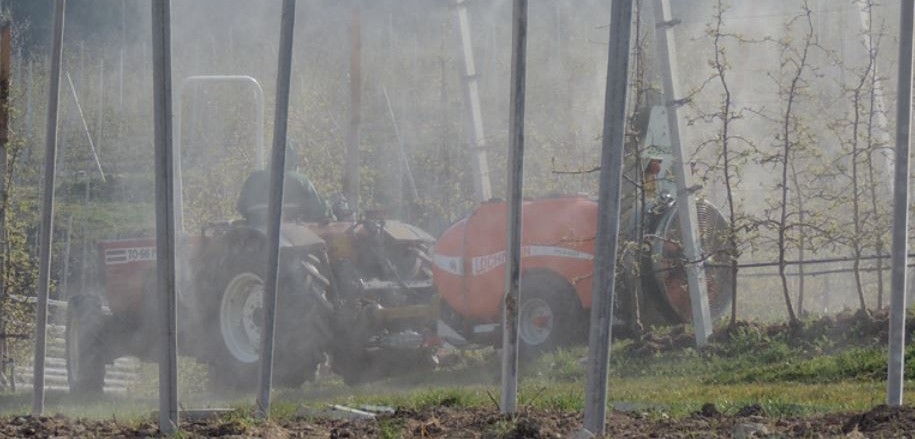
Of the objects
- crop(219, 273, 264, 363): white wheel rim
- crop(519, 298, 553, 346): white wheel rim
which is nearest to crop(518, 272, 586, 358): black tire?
crop(519, 298, 553, 346): white wheel rim

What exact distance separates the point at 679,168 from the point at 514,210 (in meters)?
6.67

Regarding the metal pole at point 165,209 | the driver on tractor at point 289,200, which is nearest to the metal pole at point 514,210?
the metal pole at point 165,209

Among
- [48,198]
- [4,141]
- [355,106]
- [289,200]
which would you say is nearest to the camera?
[48,198]

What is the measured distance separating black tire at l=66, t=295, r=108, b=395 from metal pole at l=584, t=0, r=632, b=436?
10.7 metres

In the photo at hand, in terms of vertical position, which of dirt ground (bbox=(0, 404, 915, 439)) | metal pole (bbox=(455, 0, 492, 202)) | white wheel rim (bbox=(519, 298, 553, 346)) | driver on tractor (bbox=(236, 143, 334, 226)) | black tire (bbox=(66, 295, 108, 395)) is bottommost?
black tire (bbox=(66, 295, 108, 395))

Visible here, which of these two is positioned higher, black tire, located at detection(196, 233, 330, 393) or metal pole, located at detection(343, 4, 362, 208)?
metal pole, located at detection(343, 4, 362, 208)

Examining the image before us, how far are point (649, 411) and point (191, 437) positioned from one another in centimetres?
269

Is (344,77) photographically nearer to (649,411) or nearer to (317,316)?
(317,316)

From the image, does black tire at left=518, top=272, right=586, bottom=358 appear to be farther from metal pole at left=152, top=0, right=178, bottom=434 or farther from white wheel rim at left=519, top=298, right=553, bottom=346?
metal pole at left=152, top=0, right=178, bottom=434

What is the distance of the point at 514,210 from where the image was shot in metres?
7.92

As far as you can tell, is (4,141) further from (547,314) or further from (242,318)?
(547,314)

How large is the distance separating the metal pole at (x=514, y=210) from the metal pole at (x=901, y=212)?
1.96m

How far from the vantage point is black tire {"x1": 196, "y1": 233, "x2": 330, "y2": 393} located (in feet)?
46.5

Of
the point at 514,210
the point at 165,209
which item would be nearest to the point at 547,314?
the point at 514,210
